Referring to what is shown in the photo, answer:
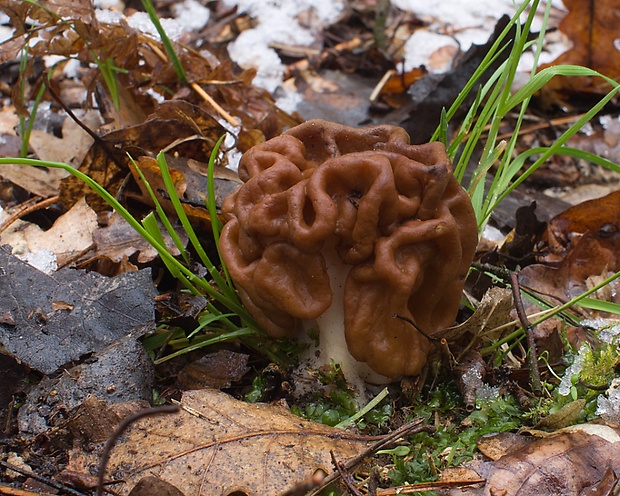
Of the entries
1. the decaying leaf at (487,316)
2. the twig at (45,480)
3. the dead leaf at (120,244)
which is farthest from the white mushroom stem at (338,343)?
the twig at (45,480)

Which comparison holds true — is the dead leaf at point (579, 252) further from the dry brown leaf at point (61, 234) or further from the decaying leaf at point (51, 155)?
the decaying leaf at point (51, 155)

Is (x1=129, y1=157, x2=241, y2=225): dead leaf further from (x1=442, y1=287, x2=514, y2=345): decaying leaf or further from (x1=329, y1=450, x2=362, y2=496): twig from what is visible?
(x1=329, y1=450, x2=362, y2=496): twig

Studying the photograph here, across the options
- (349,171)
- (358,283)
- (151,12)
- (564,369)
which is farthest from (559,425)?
(151,12)

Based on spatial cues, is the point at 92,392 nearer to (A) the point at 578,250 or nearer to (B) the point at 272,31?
(A) the point at 578,250

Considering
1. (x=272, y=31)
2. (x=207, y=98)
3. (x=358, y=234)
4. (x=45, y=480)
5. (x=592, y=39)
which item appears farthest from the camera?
(x=272, y=31)

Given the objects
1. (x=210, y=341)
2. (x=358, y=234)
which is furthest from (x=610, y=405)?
→ (x=210, y=341)
